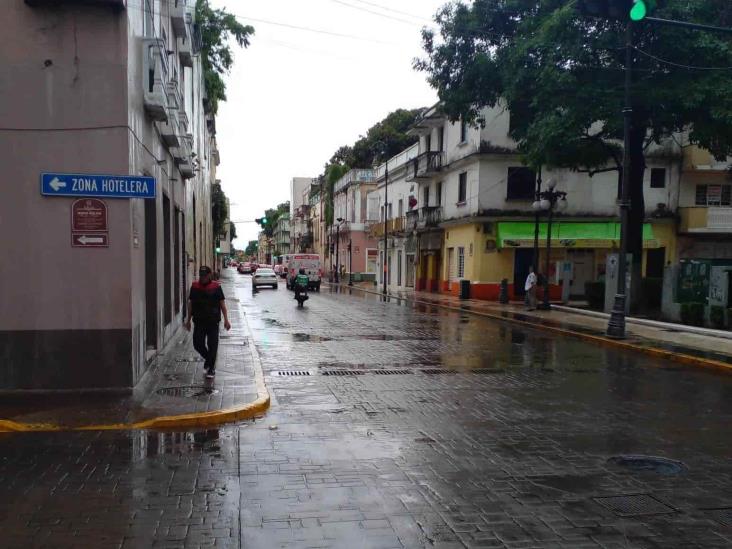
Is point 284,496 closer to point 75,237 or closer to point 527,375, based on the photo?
point 75,237

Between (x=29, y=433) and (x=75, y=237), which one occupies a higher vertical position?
(x=75, y=237)

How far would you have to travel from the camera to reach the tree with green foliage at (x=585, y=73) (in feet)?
56.4

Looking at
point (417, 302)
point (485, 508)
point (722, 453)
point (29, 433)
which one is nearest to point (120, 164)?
point (29, 433)

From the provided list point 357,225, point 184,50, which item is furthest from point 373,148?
point 184,50

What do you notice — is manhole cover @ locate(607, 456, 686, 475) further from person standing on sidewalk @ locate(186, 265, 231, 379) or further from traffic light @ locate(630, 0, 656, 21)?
traffic light @ locate(630, 0, 656, 21)

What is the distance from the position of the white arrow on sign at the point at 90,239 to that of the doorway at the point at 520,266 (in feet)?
81.2

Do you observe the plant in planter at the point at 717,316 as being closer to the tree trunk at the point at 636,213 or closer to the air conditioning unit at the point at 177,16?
the tree trunk at the point at 636,213

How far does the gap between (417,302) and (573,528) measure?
25.9 metres

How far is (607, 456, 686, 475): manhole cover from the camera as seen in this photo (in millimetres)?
5703

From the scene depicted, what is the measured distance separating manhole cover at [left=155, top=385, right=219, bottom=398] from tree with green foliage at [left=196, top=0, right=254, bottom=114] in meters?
18.1

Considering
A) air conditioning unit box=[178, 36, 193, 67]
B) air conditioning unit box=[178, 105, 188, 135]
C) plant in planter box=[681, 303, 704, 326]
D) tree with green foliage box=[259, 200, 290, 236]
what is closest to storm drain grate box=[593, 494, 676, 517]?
air conditioning unit box=[178, 105, 188, 135]

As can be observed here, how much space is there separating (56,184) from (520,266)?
83.6 feet

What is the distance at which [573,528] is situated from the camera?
4391 millimetres

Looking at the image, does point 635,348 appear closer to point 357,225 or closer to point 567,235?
point 567,235
